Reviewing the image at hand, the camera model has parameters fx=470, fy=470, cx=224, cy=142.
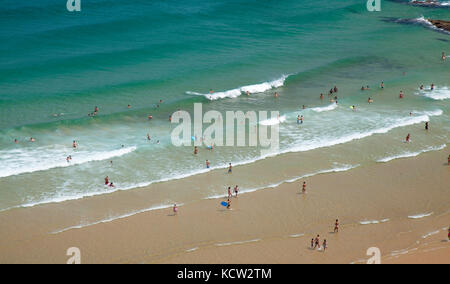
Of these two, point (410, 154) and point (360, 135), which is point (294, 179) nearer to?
point (360, 135)

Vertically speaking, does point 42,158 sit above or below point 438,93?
below

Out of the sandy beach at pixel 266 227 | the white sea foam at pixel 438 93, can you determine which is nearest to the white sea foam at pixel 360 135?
the white sea foam at pixel 438 93

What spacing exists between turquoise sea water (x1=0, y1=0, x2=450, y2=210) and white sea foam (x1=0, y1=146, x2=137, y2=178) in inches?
2.8

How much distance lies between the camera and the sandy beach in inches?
909

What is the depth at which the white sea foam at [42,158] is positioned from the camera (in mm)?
Answer: 31188

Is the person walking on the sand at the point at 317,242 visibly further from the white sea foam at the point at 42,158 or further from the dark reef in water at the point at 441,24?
the dark reef in water at the point at 441,24

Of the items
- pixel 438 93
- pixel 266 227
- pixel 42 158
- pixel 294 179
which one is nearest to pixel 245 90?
pixel 294 179

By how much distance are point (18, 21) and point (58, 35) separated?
7207mm

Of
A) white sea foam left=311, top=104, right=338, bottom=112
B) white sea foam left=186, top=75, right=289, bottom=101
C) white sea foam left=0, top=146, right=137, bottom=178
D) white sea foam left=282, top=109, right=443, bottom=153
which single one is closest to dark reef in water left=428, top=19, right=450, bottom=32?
white sea foam left=282, top=109, right=443, bottom=153

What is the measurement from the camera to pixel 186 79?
47156mm

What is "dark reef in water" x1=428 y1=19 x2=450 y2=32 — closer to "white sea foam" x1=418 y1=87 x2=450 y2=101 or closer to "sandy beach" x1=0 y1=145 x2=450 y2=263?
"white sea foam" x1=418 y1=87 x2=450 y2=101

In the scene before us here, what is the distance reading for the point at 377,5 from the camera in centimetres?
7212

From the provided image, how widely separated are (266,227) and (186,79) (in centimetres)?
2509

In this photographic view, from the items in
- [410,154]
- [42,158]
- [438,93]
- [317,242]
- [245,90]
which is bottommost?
[317,242]
